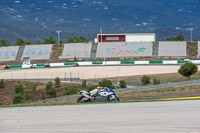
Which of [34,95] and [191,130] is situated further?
[34,95]

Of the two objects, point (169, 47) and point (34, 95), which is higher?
point (169, 47)

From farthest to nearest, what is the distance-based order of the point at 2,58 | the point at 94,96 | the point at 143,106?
the point at 2,58 < the point at 94,96 < the point at 143,106

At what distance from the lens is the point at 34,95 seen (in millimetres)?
46594

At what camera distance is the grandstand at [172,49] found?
95.3 metres

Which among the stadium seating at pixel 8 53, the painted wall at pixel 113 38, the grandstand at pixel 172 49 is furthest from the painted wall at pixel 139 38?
the stadium seating at pixel 8 53

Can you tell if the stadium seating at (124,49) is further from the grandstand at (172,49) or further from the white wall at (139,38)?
the white wall at (139,38)

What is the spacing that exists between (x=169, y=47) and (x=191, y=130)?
88.8 meters

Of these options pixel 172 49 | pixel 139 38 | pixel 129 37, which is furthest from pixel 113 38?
pixel 172 49

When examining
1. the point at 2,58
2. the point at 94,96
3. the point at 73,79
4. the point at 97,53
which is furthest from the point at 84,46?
the point at 94,96

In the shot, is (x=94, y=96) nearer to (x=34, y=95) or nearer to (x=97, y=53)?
(x=34, y=95)

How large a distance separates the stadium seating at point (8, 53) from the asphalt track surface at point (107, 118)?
8324 centimetres

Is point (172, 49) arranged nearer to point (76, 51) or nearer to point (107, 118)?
point (76, 51)

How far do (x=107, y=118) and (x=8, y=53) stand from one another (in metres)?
90.4

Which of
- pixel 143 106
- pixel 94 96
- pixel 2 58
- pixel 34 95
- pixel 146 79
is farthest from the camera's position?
pixel 2 58
